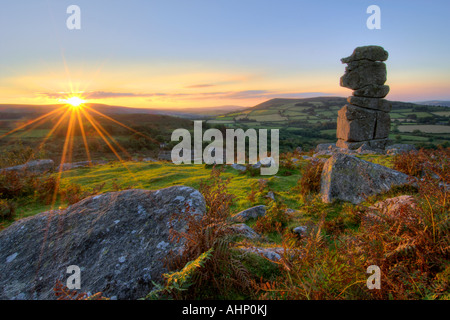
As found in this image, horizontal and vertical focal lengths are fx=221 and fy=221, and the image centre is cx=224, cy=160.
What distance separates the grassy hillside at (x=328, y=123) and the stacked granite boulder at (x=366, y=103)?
→ 4311mm

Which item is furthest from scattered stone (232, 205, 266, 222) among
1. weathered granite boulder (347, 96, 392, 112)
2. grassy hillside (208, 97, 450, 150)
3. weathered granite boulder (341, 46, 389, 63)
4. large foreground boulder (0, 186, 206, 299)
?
grassy hillside (208, 97, 450, 150)

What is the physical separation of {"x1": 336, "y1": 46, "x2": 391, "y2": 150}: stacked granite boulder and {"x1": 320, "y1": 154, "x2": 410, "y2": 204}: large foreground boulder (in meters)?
14.1

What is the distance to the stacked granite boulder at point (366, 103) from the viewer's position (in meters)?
20.9

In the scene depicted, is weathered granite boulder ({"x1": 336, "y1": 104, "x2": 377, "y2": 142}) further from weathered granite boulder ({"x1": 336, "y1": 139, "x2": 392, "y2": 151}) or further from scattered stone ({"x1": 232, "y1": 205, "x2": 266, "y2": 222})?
scattered stone ({"x1": 232, "y1": 205, "x2": 266, "y2": 222})

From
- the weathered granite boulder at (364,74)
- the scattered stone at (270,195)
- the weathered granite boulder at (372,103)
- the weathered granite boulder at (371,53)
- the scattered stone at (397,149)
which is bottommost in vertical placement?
the scattered stone at (270,195)

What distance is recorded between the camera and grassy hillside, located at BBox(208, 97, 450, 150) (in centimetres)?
4771

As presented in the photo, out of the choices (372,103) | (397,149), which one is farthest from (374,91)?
(397,149)

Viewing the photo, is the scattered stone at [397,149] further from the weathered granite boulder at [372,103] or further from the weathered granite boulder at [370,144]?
the weathered granite boulder at [372,103]

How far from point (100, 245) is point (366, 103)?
24.4m

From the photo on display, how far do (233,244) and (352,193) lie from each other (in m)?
6.37

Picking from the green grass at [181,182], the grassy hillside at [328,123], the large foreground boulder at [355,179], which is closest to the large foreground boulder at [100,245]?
the green grass at [181,182]

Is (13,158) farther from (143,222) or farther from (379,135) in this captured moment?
(379,135)

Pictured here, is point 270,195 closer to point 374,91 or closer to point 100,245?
point 100,245
